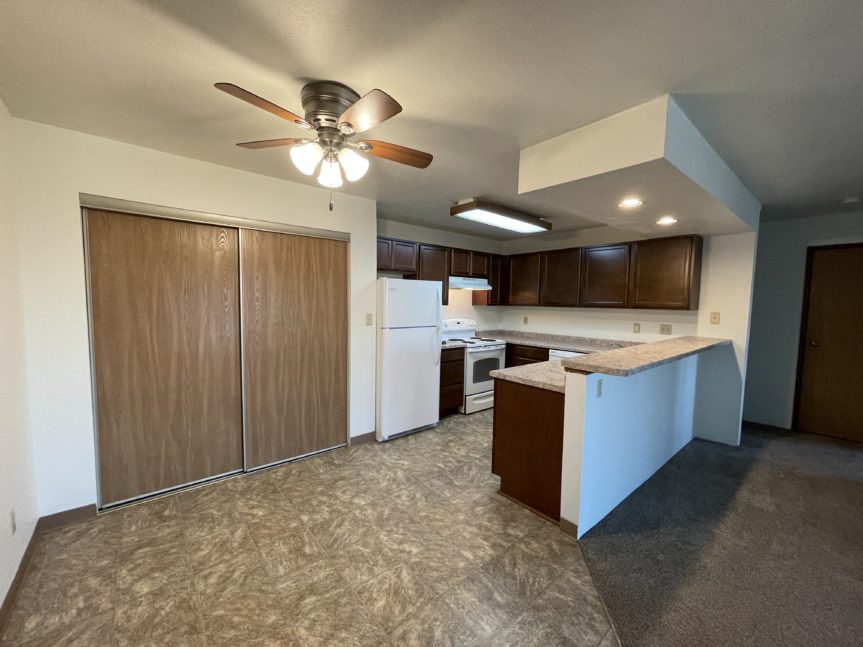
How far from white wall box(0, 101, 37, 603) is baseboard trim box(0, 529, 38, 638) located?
4 cm

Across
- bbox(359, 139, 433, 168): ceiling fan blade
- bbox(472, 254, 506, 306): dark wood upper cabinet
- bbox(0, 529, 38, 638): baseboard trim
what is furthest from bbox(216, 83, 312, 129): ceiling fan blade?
bbox(472, 254, 506, 306): dark wood upper cabinet

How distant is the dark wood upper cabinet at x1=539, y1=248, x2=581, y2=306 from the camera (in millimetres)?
4426

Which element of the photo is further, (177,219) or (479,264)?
(479,264)

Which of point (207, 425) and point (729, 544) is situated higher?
point (207, 425)

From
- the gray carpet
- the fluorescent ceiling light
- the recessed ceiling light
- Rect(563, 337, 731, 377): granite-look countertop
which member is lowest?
the gray carpet

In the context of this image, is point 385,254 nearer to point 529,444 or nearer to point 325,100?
point 325,100

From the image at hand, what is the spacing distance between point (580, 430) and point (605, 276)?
2.67 m

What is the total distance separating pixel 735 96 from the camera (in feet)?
5.20

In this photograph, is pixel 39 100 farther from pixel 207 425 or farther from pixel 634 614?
pixel 634 614

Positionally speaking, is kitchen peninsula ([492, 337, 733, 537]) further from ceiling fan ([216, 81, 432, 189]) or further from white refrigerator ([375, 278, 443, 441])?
ceiling fan ([216, 81, 432, 189])

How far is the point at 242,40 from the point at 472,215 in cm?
237

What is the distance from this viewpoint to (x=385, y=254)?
3.96 m

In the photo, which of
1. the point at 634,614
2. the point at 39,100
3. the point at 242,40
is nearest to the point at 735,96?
the point at 242,40

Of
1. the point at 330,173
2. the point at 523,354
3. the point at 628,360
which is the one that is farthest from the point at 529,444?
the point at 523,354
